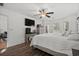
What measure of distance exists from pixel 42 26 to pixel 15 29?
564mm

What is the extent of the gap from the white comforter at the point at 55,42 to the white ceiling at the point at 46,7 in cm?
41

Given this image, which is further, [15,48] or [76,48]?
[15,48]

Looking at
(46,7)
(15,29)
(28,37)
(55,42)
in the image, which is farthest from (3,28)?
(55,42)

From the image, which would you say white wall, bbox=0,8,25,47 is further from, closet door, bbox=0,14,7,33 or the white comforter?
the white comforter

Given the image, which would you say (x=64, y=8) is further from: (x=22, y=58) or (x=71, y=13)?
(x=22, y=58)

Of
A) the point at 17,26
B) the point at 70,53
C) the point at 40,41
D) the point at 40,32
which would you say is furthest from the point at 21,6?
the point at 70,53

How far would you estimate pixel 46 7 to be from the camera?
1.81 metres

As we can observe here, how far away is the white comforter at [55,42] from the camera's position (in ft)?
5.65

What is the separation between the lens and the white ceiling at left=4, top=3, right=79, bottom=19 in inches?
69.3

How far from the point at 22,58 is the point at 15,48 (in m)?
0.25

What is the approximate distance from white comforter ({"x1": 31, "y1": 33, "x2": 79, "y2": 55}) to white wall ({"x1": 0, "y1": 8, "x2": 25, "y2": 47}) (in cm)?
31

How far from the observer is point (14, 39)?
188cm

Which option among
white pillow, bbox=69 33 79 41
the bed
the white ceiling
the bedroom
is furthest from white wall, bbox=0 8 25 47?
white pillow, bbox=69 33 79 41

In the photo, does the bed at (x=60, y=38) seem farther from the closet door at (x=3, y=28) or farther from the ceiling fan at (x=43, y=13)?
the closet door at (x=3, y=28)
